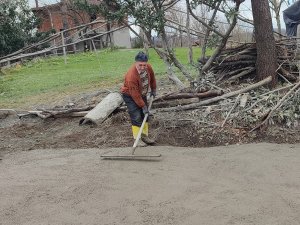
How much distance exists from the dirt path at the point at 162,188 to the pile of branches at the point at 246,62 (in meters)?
2.63

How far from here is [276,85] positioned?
8531mm

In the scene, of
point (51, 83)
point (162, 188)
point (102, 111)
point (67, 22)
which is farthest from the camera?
point (67, 22)

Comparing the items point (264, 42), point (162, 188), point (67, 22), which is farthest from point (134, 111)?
point (67, 22)

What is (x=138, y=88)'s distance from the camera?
22.6 ft

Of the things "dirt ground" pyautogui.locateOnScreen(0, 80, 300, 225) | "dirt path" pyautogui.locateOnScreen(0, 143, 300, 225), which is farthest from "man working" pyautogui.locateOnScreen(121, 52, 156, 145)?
"dirt path" pyautogui.locateOnScreen(0, 143, 300, 225)

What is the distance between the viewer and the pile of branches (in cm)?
881

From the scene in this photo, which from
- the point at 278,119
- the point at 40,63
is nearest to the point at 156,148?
the point at 278,119

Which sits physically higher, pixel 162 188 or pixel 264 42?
pixel 264 42

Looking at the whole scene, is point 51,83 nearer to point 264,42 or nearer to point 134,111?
point 264,42

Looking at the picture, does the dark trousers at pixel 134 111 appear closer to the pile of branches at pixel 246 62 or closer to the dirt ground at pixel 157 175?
the dirt ground at pixel 157 175

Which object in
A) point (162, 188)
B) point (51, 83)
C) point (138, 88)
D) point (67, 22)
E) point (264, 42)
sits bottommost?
point (162, 188)

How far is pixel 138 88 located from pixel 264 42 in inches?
122

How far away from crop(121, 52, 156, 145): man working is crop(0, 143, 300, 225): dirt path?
0.61 m

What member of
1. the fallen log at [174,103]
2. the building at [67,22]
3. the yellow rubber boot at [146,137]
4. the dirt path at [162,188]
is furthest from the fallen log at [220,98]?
the building at [67,22]
